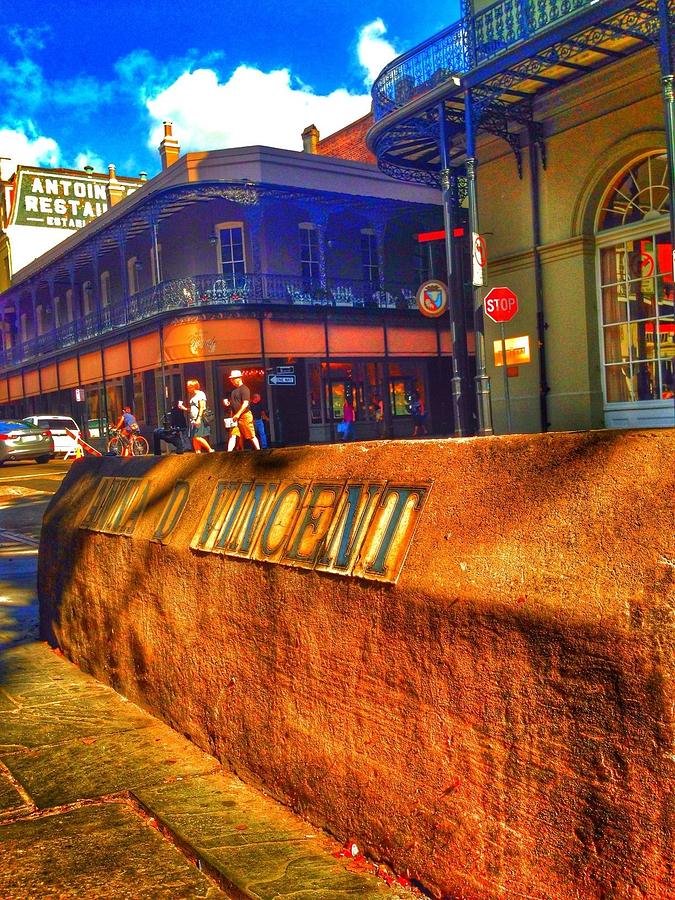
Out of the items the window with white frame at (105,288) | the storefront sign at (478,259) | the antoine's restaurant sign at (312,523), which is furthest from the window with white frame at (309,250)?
the antoine's restaurant sign at (312,523)

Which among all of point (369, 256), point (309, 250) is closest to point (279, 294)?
point (309, 250)

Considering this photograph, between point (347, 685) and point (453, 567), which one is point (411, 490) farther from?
point (347, 685)

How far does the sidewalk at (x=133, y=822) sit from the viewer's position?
9.36 ft

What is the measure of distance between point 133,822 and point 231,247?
2740 cm

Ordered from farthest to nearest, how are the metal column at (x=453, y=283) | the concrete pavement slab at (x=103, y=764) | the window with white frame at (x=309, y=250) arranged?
the window with white frame at (x=309, y=250) → the metal column at (x=453, y=283) → the concrete pavement slab at (x=103, y=764)

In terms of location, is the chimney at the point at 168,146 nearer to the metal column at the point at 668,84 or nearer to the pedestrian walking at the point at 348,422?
the pedestrian walking at the point at 348,422

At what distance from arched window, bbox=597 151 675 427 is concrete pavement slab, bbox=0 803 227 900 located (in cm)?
1184

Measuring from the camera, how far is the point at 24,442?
25672mm

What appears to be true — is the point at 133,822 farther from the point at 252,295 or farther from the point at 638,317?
the point at 252,295

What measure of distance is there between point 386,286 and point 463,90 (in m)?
15.1

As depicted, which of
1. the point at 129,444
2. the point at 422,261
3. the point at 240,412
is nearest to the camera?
the point at 240,412

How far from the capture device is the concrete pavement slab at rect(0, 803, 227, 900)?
2.82 meters

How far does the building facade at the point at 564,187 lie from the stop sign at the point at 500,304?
748 mm

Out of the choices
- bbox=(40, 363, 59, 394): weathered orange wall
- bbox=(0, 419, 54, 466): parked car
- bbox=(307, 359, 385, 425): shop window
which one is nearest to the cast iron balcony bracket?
bbox=(307, 359, 385, 425): shop window
